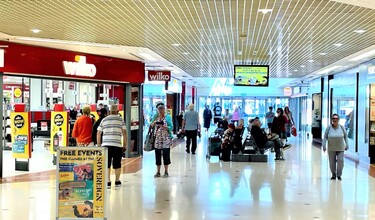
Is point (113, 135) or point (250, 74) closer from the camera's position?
point (113, 135)

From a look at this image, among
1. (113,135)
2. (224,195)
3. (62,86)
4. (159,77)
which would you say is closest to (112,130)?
(113,135)

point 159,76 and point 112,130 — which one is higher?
point 159,76

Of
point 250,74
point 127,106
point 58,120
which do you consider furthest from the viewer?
point 127,106

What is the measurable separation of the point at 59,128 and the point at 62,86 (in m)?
6.62

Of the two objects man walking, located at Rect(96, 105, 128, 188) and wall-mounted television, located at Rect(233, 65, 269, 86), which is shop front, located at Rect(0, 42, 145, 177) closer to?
man walking, located at Rect(96, 105, 128, 188)

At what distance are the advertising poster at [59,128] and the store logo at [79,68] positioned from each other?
3.64 feet

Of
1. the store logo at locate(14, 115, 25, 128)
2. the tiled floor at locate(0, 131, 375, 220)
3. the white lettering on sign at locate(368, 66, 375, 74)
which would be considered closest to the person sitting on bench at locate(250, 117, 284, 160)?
the tiled floor at locate(0, 131, 375, 220)

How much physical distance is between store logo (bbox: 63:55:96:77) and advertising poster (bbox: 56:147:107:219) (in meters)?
6.03

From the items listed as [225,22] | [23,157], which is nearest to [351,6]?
[225,22]

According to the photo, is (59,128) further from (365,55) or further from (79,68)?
(365,55)

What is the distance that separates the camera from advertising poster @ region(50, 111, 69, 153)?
11617 mm

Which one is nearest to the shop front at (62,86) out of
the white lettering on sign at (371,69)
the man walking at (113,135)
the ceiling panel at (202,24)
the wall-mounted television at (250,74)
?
the ceiling panel at (202,24)

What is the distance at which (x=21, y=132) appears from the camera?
33.7 feet

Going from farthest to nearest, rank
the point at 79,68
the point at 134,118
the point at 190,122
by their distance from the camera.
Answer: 1. the point at 190,122
2. the point at 134,118
3. the point at 79,68
